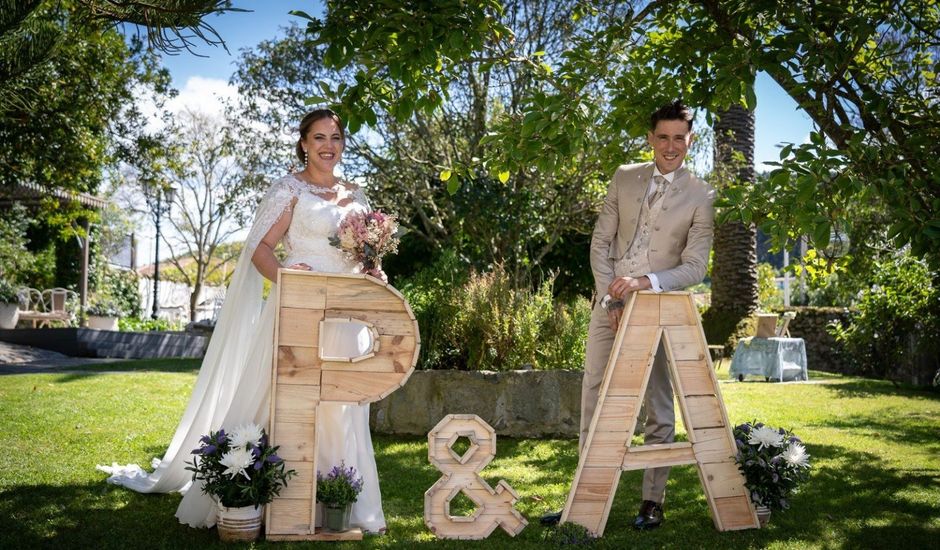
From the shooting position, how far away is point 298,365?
4004 mm

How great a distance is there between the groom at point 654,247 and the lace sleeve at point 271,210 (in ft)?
5.96

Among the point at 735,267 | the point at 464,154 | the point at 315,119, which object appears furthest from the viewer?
the point at 735,267

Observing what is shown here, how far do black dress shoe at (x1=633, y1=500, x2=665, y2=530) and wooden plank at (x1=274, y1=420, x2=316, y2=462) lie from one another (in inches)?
73.0

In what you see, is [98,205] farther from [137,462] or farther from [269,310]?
[269,310]

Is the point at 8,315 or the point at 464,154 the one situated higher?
the point at 464,154

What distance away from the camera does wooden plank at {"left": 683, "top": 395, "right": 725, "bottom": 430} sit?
417cm

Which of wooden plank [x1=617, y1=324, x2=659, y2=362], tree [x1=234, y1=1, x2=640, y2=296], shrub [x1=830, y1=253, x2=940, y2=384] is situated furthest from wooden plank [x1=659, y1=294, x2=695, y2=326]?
shrub [x1=830, y1=253, x2=940, y2=384]

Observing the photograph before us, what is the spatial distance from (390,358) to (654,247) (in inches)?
63.4

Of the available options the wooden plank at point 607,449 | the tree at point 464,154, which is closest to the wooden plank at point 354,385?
the wooden plank at point 607,449

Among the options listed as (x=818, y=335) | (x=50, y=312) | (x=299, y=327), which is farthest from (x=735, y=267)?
(x=50, y=312)

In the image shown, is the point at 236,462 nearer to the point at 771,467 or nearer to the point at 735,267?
the point at 771,467

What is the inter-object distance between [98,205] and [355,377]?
17.7 m

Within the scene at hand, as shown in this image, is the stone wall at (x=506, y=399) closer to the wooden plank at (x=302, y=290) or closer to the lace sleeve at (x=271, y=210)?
the lace sleeve at (x=271, y=210)

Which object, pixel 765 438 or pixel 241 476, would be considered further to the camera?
pixel 765 438
